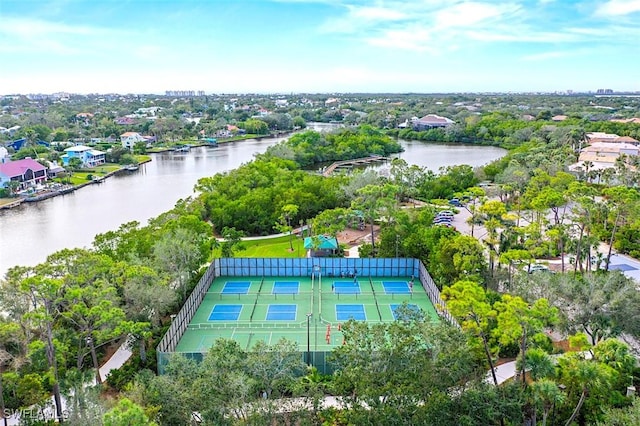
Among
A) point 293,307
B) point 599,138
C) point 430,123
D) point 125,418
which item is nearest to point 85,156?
point 293,307

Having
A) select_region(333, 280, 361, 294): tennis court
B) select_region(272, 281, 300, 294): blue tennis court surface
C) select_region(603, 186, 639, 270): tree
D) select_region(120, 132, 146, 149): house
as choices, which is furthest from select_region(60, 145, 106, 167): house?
select_region(603, 186, 639, 270): tree

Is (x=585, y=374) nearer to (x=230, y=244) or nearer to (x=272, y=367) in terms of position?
(x=272, y=367)

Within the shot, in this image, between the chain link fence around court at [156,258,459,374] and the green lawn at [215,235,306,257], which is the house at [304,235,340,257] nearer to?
the green lawn at [215,235,306,257]

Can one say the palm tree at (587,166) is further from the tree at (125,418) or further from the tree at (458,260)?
the tree at (125,418)

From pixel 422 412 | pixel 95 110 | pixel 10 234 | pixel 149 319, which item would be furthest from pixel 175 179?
pixel 95 110

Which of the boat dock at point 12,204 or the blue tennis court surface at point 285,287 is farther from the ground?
the boat dock at point 12,204

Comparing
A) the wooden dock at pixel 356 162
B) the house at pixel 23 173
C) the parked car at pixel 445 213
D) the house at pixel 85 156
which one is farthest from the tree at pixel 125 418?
the house at pixel 85 156
